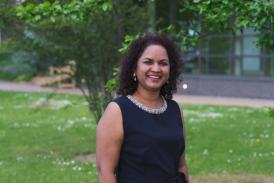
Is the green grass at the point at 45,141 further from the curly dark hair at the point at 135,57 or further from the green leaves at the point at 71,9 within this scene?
the curly dark hair at the point at 135,57

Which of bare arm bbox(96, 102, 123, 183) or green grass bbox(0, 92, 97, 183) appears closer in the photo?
bare arm bbox(96, 102, 123, 183)

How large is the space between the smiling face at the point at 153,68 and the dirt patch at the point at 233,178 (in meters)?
4.19

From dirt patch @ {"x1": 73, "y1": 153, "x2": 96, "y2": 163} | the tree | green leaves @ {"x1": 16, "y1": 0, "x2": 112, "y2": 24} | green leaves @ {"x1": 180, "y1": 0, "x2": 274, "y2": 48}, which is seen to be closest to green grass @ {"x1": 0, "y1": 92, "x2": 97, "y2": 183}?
dirt patch @ {"x1": 73, "y1": 153, "x2": 96, "y2": 163}

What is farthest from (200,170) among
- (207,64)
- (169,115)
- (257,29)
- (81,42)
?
(207,64)

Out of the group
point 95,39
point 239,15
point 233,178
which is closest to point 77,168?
Result: point 95,39

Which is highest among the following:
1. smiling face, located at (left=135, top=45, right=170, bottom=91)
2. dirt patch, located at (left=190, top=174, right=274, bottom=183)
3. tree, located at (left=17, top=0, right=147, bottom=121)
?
smiling face, located at (left=135, top=45, right=170, bottom=91)

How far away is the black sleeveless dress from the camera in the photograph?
321cm

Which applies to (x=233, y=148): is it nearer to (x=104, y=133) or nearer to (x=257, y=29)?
(x=257, y=29)

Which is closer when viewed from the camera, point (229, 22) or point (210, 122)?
point (229, 22)

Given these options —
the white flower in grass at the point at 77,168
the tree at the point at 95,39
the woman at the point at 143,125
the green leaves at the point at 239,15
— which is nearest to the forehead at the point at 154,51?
the woman at the point at 143,125

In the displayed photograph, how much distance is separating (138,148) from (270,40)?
8.41ft

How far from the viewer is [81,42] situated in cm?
889

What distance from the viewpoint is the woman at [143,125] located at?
3.21 m

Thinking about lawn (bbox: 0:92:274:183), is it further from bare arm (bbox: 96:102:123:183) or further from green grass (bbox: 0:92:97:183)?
bare arm (bbox: 96:102:123:183)
